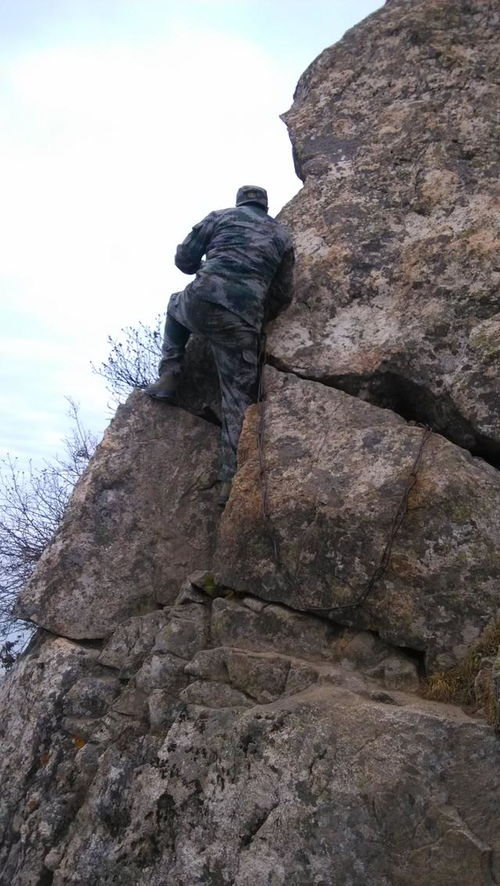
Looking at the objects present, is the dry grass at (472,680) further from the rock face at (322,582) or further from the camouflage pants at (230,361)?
the camouflage pants at (230,361)

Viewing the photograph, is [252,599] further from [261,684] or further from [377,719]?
[377,719]

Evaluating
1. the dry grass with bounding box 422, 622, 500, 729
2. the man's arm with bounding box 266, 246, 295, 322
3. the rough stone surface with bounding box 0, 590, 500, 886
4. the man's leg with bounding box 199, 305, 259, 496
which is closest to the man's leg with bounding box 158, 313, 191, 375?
the man's leg with bounding box 199, 305, 259, 496

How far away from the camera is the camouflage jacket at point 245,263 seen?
532cm

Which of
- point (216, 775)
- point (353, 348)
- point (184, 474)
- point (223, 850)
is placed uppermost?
point (353, 348)

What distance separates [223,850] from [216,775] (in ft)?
1.03

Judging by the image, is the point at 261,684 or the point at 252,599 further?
the point at 252,599

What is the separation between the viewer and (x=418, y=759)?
3.29 metres

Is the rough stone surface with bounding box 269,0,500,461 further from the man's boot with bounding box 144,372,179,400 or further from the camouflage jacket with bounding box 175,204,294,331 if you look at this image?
the man's boot with bounding box 144,372,179,400

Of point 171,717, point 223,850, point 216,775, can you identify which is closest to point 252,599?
point 171,717

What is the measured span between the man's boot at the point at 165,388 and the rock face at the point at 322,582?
0.29 feet

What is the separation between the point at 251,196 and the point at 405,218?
1167 millimetres

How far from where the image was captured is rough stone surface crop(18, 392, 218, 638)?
5.03 metres

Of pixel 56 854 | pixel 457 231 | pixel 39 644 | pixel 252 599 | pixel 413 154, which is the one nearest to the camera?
pixel 56 854

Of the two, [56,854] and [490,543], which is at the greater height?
[490,543]
